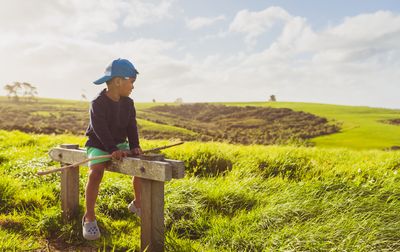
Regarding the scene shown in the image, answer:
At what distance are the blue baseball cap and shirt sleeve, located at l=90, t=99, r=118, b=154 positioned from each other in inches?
13.0

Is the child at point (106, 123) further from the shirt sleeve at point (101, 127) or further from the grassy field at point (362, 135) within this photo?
the grassy field at point (362, 135)

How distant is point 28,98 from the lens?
98562mm

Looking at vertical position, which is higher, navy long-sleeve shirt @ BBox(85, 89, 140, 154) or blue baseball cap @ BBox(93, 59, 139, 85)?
blue baseball cap @ BBox(93, 59, 139, 85)

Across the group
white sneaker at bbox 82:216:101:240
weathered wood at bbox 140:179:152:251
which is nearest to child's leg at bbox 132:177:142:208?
white sneaker at bbox 82:216:101:240

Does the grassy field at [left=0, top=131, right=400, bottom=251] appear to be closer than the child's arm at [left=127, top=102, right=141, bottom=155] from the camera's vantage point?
Yes

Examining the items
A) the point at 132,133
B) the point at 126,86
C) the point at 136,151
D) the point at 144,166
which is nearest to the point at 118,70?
the point at 126,86

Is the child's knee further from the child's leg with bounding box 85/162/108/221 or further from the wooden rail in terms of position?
the wooden rail

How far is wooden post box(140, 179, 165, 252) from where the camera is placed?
4141 mm

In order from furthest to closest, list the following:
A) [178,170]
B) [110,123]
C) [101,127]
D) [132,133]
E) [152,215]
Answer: [132,133] → [110,123] → [101,127] → [152,215] → [178,170]

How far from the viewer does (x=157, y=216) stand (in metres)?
4.21

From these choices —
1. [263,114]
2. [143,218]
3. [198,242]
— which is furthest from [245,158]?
[263,114]

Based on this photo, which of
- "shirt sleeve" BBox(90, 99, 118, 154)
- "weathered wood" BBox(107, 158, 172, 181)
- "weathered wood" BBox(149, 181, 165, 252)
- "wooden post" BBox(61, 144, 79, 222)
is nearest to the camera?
"weathered wood" BBox(107, 158, 172, 181)

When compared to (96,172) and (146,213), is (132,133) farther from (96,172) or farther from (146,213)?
(146,213)

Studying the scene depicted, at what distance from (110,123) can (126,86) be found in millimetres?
555
